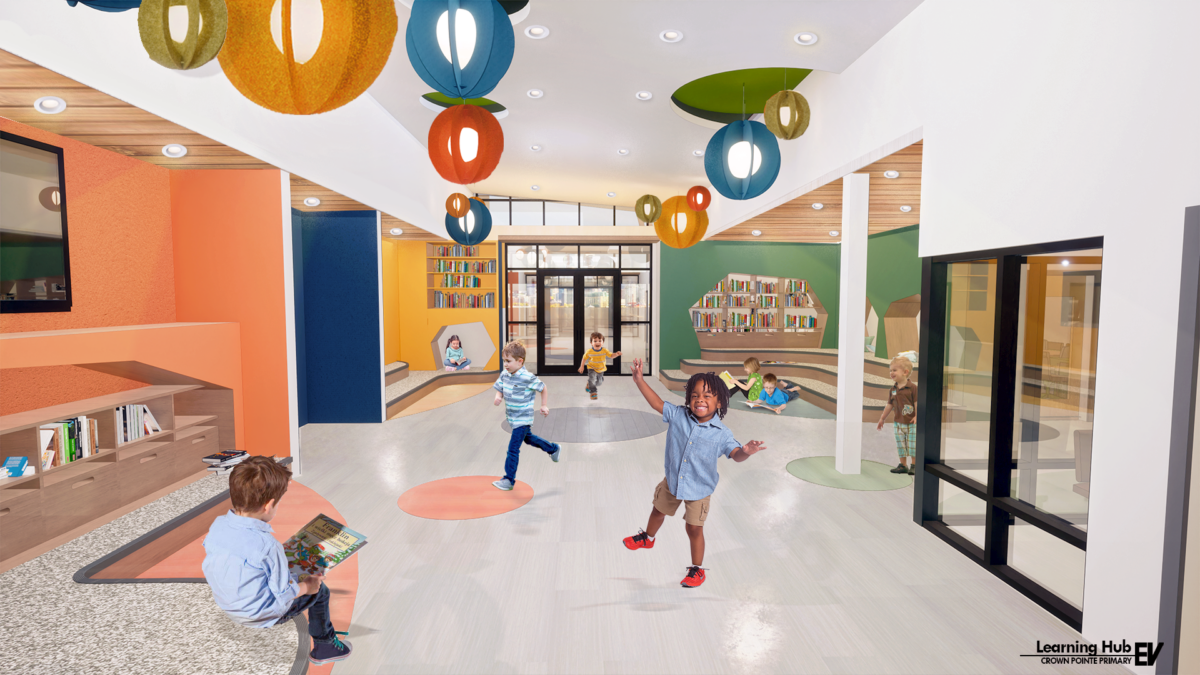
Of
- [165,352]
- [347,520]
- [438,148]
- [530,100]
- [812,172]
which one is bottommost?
[347,520]

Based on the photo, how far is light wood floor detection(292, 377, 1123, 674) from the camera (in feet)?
8.71

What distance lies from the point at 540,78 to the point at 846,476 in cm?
497

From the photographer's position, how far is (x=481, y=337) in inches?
483

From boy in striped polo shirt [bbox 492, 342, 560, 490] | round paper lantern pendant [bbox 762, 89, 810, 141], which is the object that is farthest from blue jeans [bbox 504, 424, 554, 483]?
round paper lantern pendant [bbox 762, 89, 810, 141]

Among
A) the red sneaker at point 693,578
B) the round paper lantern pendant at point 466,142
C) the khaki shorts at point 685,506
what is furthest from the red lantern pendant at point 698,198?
→ the red sneaker at point 693,578

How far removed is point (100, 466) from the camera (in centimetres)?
381

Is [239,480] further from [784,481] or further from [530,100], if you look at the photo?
[530,100]

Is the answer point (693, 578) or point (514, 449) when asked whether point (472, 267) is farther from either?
point (693, 578)

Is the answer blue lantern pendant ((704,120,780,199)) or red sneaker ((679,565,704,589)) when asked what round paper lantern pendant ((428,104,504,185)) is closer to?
blue lantern pendant ((704,120,780,199))

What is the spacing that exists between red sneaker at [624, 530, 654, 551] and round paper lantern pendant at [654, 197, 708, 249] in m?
4.52

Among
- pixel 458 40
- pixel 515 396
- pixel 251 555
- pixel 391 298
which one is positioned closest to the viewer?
pixel 251 555

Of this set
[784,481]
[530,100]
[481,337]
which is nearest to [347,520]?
[784,481]

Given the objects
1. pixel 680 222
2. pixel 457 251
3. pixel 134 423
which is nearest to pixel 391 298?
pixel 457 251

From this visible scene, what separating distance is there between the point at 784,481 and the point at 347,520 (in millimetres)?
3809
